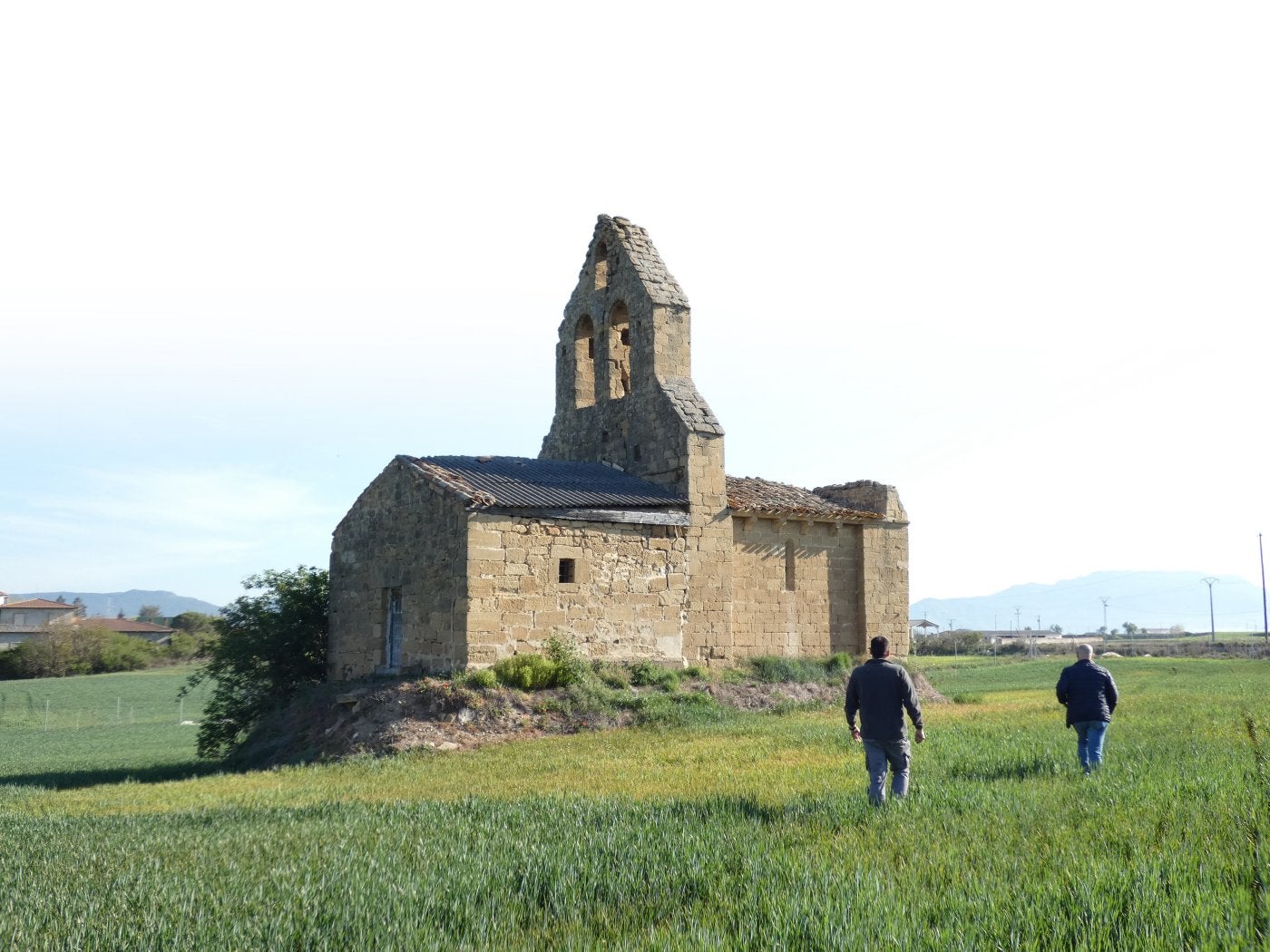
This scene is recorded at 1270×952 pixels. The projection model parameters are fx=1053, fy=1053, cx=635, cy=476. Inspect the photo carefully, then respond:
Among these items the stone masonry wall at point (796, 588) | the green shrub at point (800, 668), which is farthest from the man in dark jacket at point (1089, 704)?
the stone masonry wall at point (796, 588)

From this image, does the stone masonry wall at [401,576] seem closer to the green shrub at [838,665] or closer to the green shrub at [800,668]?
the green shrub at [800,668]

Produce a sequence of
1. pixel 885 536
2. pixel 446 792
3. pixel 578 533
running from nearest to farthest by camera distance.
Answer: pixel 446 792 → pixel 578 533 → pixel 885 536

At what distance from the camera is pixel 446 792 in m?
13.2

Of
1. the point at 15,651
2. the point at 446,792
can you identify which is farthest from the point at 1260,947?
the point at 15,651

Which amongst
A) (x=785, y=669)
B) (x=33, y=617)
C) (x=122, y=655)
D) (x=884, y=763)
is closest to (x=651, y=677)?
(x=785, y=669)

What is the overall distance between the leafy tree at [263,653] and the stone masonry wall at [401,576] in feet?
2.42

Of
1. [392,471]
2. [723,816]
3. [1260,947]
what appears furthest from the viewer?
[392,471]

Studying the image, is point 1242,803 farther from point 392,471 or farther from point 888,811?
point 392,471

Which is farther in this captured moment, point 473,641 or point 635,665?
point 635,665

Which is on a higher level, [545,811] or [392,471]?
[392,471]

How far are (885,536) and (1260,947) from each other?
2072 centimetres

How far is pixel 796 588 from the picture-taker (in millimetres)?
24359

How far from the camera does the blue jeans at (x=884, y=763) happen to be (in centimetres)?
976

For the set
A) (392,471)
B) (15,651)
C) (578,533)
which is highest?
(392,471)
